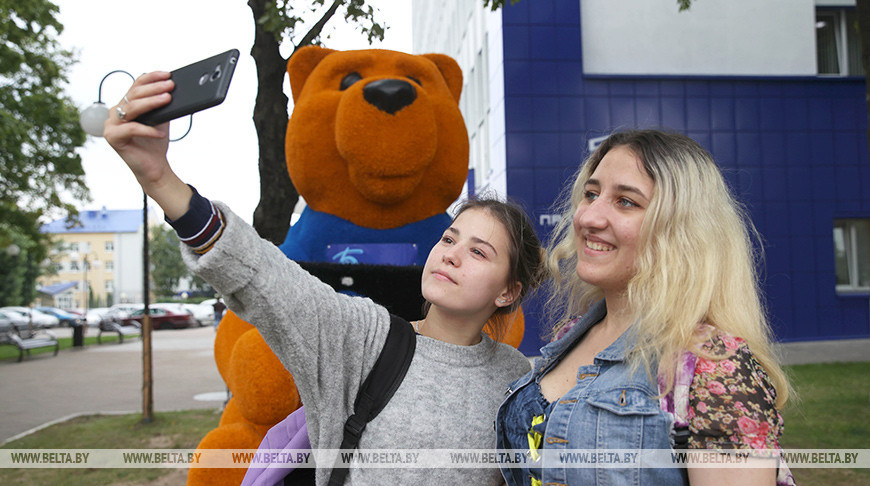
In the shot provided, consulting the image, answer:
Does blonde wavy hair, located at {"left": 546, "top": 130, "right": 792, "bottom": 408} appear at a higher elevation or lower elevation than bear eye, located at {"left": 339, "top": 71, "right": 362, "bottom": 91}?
lower

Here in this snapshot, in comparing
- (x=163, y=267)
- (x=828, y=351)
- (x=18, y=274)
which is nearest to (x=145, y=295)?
(x=828, y=351)

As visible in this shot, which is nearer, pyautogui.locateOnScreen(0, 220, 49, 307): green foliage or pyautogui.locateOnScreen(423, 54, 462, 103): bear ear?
pyautogui.locateOnScreen(423, 54, 462, 103): bear ear

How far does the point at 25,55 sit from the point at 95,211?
73411 millimetres

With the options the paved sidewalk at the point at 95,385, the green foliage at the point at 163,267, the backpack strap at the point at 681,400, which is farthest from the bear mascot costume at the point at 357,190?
the green foliage at the point at 163,267

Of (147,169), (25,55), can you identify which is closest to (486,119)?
(25,55)

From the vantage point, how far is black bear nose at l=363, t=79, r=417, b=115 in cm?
305

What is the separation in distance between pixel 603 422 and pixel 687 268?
16.9 inches

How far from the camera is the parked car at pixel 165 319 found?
94.0 feet

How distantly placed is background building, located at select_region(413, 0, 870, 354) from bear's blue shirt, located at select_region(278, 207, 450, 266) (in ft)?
22.9

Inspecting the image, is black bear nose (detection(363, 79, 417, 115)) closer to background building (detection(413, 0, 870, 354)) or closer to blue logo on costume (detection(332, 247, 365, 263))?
blue logo on costume (detection(332, 247, 365, 263))

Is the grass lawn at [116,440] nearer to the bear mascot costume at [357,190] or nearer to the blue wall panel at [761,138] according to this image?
the bear mascot costume at [357,190]

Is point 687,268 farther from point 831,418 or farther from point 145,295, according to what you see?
point 145,295

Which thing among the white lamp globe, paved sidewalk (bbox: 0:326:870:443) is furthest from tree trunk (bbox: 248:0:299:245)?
paved sidewalk (bbox: 0:326:870:443)

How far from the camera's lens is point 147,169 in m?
1.25
